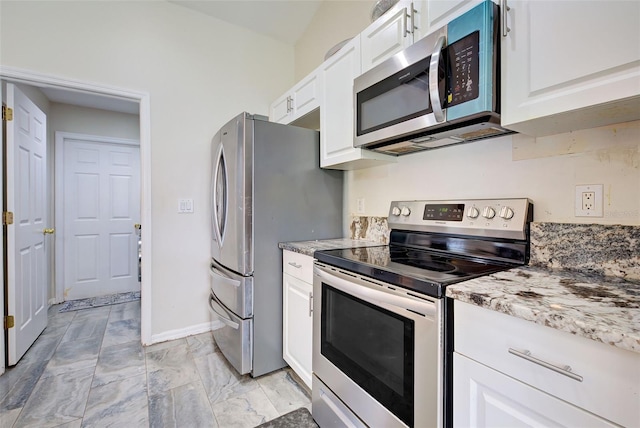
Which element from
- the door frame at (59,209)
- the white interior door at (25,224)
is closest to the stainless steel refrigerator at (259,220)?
the white interior door at (25,224)

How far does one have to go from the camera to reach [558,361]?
67 cm

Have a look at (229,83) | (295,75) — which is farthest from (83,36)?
(295,75)

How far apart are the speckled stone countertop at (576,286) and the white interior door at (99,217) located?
13.7 ft

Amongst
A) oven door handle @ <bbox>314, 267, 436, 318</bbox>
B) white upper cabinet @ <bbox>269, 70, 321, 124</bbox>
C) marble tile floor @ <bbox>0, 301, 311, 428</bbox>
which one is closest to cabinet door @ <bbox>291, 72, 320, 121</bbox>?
white upper cabinet @ <bbox>269, 70, 321, 124</bbox>

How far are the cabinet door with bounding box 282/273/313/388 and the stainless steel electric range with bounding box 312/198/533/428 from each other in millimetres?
140

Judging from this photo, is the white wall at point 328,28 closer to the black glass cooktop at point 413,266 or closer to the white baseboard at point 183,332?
the black glass cooktop at point 413,266

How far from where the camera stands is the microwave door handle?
1133mm

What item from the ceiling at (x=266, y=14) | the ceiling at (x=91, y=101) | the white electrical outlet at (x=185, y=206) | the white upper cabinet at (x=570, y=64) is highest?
the ceiling at (x=266, y=14)

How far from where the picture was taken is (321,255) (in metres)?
1.46

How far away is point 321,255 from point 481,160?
908 mm

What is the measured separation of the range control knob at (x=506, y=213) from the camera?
4.05ft

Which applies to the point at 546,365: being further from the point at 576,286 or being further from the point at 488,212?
the point at 488,212

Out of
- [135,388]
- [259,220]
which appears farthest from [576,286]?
[135,388]

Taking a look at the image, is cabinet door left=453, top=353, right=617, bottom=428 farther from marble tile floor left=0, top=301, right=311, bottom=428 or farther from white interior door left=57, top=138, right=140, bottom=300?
white interior door left=57, top=138, right=140, bottom=300
